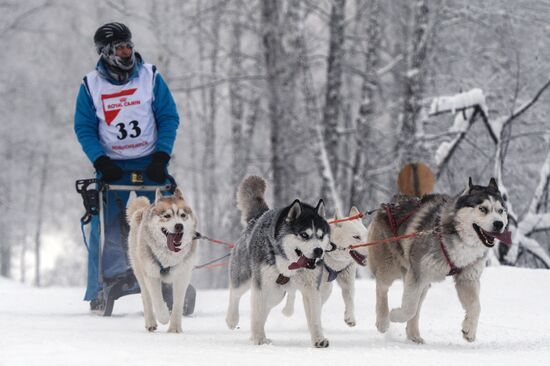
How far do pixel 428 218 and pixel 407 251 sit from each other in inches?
9.8

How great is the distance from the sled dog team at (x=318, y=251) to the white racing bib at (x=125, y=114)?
61cm

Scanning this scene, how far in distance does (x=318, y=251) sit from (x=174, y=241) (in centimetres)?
106

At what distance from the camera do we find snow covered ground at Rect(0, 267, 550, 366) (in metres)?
3.66

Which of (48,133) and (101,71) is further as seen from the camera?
(48,133)

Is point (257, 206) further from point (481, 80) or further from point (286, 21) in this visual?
point (481, 80)

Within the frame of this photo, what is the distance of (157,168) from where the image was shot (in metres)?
5.65

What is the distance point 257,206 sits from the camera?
17.4 ft

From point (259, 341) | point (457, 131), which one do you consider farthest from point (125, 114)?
point (457, 131)

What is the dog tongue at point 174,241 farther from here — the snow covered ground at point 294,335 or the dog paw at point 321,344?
the dog paw at point 321,344

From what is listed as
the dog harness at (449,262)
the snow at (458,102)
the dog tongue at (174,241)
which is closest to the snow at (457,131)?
the snow at (458,102)

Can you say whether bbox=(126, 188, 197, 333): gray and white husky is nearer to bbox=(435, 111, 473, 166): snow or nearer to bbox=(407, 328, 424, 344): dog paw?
bbox=(407, 328, 424, 344): dog paw

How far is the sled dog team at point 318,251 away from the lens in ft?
14.3

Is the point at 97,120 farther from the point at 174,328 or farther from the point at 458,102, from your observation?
the point at 458,102

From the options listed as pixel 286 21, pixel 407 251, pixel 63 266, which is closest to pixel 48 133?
pixel 63 266
